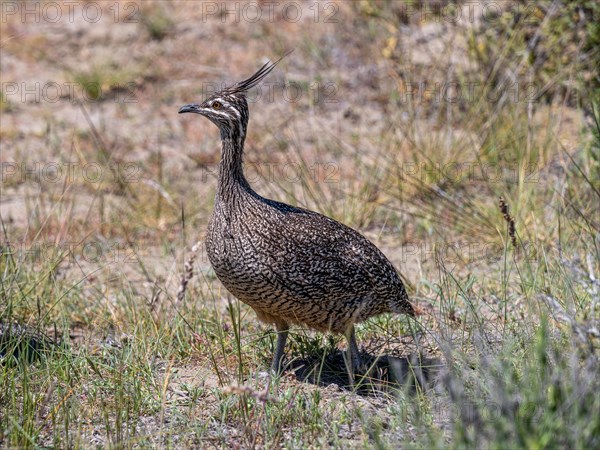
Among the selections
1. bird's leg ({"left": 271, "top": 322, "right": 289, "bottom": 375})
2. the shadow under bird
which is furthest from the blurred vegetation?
bird's leg ({"left": 271, "top": 322, "right": 289, "bottom": 375})

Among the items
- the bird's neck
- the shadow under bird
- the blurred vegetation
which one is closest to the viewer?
the shadow under bird

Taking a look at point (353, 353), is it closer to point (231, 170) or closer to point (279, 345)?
point (279, 345)

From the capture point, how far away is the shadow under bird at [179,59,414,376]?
518 centimetres

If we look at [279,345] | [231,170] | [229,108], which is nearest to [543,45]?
[229,108]

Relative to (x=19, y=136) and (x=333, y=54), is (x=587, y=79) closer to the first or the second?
(x=333, y=54)

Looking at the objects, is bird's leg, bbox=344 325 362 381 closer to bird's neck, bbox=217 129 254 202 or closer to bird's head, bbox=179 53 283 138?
bird's neck, bbox=217 129 254 202

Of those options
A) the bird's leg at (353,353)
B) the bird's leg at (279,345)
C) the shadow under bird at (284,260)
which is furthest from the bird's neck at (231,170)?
the bird's leg at (353,353)

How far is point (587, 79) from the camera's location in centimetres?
957

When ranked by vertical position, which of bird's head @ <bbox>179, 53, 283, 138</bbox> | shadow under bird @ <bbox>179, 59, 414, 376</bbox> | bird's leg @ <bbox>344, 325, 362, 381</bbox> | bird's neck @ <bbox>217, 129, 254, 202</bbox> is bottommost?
bird's leg @ <bbox>344, 325, 362, 381</bbox>

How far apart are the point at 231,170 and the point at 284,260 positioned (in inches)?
27.0

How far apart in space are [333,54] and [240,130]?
21.4ft

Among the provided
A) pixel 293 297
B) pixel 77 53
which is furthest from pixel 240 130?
pixel 77 53

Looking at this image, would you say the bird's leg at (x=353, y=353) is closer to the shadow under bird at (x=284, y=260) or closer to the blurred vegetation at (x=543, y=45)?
the shadow under bird at (x=284, y=260)

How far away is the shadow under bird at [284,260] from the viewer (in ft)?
17.0
